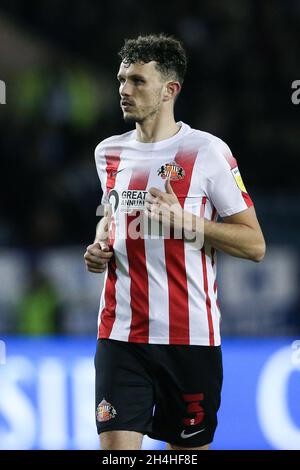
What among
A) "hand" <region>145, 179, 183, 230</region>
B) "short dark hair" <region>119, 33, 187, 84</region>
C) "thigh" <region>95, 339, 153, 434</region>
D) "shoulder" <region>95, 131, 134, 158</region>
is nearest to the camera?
"hand" <region>145, 179, 183, 230</region>

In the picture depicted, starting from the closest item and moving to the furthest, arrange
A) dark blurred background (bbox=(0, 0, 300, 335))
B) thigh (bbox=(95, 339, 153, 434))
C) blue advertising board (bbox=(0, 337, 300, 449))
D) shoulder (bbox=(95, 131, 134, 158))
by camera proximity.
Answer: thigh (bbox=(95, 339, 153, 434)) < shoulder (bbox=(95, 131, 134, 158)) < blue advertising board (bbox=(0, 337, 300, 449)) < dark blurred background (bbox=(0, 0, 300, 335))

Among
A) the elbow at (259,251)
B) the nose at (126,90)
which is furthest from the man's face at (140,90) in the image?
the elbow at (259,251)

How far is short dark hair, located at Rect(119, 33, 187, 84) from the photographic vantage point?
4.16 meters

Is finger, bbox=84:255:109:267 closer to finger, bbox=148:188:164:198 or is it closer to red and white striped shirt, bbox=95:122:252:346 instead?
red and white striped shirt, bbox=95:122:252:346

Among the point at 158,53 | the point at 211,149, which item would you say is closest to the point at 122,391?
the point at 211,149

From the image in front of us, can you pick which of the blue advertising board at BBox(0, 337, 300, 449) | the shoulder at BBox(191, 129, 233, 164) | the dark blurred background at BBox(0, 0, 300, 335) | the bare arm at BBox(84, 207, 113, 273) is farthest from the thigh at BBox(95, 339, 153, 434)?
the dark blurred background at BBox(0, 0, 300, 335)

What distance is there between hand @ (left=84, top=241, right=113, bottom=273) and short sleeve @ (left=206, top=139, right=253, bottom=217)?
46cm

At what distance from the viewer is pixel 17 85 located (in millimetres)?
10914

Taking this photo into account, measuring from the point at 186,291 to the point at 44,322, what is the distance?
14.4 feet

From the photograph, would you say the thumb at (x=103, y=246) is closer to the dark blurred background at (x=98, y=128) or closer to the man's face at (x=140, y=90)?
the man's face at (x=140, y=90)

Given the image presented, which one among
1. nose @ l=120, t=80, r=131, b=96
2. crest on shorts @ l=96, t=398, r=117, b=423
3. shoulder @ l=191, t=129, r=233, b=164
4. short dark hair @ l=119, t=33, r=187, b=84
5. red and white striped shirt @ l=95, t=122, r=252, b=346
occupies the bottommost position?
crest on shorts @ l=96, t=398, r=117, b=423

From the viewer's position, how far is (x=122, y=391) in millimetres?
4078

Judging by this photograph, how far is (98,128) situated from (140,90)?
6.42 meters

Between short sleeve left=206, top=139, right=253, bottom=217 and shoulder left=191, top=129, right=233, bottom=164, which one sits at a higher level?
shoulder left=191, top=129, right=233, bottom=164
